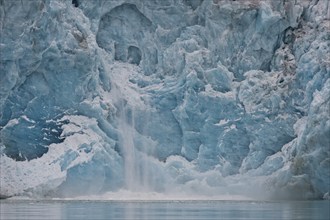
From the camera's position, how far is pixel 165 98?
3975cm

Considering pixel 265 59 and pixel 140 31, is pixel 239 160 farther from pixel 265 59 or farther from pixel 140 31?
pixel 140 31

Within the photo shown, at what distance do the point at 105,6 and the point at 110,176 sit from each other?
8.37m

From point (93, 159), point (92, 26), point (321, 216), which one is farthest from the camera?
point (92, 26)

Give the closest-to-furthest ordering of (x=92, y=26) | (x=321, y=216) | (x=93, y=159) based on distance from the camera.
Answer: (x=321, y=216) < (x=93, y=159) < (x=92, y=26)

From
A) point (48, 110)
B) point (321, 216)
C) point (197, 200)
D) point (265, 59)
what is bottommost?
point (321, 216)

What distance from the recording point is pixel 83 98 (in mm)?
38188

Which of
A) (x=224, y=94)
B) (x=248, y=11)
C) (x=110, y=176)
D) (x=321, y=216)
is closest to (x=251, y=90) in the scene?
(x=224, y=94)

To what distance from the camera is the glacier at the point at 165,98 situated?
36.7 m

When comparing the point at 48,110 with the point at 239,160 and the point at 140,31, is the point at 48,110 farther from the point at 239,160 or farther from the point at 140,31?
the point at 239,160

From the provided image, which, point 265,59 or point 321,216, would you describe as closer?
point 321,216

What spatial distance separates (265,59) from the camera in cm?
3994

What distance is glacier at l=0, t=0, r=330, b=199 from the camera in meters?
36.7

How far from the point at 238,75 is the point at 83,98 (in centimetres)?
760

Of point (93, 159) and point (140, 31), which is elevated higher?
point (140, 31)
